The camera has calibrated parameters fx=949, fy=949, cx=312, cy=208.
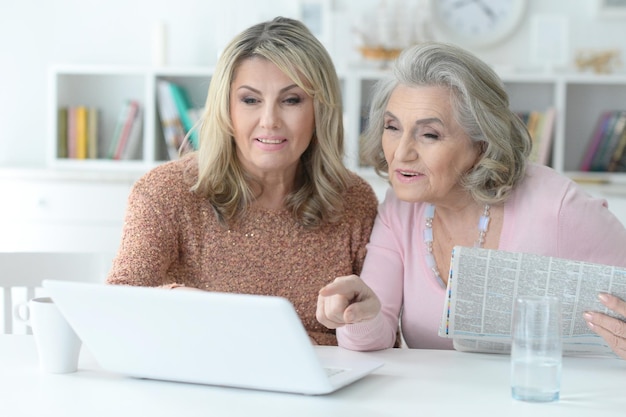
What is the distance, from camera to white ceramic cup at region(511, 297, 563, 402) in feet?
4.10

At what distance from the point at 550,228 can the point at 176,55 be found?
2.78 meters

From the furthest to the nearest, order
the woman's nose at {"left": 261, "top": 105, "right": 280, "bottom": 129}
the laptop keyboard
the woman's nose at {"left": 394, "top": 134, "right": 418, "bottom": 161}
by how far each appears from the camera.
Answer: the woman's nose at {"left": 261, "top": 105, "right": 280, "bottom": 129} → the woman's nose at {"left": 394, "top": 134, "right": 418, "bottom": 161} → the laptop keyboard

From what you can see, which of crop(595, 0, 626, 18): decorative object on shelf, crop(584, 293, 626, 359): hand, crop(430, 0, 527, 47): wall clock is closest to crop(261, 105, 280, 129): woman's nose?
crop(584, 293, 626, 359): hand

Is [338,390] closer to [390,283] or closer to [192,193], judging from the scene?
[390,283]

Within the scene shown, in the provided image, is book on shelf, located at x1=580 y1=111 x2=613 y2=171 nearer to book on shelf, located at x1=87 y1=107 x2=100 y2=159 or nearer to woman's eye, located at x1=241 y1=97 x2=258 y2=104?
book on shelf, located at x1=87 y1=107 x2=100 y2=159

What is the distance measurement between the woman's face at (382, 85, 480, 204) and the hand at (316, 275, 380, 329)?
0.32m

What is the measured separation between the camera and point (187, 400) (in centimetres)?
124

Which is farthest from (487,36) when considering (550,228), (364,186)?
(550,228)

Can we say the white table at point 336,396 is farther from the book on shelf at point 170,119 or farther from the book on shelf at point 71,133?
the book on shelf at point 71,133

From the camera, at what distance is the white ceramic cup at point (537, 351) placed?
1250 millimetres

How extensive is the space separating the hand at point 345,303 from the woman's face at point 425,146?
32 cm

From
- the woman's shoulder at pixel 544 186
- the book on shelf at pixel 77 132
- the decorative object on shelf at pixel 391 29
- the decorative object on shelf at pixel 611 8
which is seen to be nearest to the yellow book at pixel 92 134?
the book on shelf at pixel 77 132

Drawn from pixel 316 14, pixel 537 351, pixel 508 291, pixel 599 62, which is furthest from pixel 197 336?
pixel 599 62

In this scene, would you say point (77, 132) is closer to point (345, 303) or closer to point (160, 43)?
point (160, 43)
